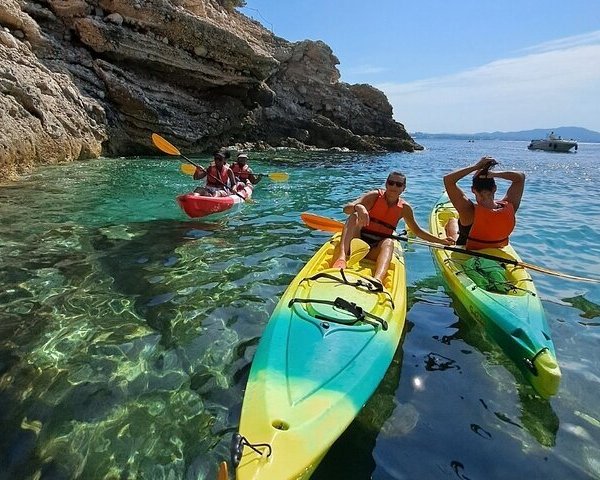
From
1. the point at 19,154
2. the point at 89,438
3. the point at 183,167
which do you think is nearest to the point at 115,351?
the point at 89,438

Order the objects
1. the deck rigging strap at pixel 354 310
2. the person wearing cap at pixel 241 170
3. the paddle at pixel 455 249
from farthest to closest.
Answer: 1. the person wearing cap at pixel 241 170
2. the paddle at pixel 455 249
3. the deck rigging strap at pixel 354 310

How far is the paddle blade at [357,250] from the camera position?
4.97 m

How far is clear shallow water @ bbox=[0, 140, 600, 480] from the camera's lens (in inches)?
107

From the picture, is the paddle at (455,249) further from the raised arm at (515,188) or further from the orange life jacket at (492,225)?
the raised arm at (515,188)

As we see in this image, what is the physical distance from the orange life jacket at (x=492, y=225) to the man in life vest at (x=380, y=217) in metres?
0.46

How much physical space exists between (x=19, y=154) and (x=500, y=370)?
1167 cm

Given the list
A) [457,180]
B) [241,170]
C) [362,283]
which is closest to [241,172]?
[241,170]

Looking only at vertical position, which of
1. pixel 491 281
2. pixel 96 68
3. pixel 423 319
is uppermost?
pixel 96 68

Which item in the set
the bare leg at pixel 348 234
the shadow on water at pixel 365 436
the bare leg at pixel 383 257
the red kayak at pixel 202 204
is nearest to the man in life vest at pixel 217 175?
the red kayak at pixel 202 204

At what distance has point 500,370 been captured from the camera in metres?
3.75

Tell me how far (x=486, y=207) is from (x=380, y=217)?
1230 millimetres

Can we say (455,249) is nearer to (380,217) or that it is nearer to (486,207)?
(486,207)

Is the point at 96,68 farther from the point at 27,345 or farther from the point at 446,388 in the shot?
the point at 446,388

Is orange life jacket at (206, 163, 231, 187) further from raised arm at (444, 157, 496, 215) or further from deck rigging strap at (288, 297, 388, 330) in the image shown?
deck rigging strap at (288, 297, 388, 330)
